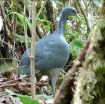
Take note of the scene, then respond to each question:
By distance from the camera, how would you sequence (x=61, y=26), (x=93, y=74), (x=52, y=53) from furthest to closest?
(x=61, y=26) < (x=52, y=53) < (x=93, y=74)

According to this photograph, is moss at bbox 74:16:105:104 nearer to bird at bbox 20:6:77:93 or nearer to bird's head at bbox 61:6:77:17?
bird at bbox 20:6:77:93

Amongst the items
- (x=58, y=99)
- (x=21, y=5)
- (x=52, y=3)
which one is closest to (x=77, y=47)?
(x=52, y=3)

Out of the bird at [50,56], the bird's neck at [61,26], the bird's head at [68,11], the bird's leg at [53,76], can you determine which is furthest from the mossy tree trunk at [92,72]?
the bird's head at [68,11]

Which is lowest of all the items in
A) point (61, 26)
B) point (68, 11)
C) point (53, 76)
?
point (53, 76)

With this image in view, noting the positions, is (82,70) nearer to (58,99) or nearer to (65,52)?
(58,99)

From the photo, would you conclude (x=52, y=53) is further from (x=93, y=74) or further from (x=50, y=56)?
(x=93, y=74)

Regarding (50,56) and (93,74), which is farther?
(50,56)

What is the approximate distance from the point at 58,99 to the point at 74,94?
0.19 ft

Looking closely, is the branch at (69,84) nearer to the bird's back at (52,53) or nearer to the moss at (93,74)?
Result: the moss at (93,74)

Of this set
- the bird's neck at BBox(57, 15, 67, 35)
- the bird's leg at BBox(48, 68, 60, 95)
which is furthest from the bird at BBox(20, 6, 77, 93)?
the bird's neck at BBox(57, 15, 67, 35)

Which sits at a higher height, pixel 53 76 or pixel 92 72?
pixel 92 72

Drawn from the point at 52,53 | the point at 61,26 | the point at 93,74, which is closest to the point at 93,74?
the point at 93,74

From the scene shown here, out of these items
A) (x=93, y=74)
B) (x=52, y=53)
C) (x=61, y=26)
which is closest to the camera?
(x=93, y=74)

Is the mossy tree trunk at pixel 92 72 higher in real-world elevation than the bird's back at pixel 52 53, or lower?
higher
